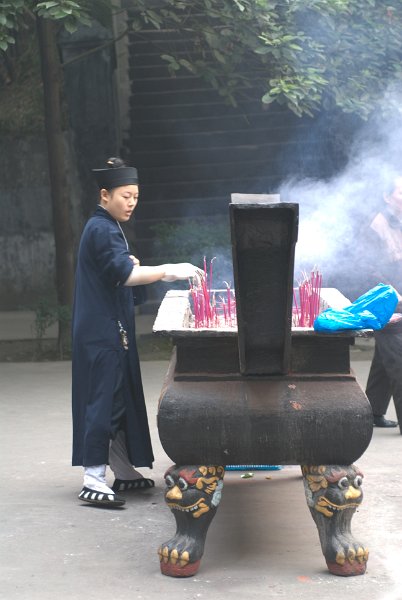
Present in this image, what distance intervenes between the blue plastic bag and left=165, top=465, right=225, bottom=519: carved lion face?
818mm

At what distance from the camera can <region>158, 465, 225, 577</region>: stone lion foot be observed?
4895mm

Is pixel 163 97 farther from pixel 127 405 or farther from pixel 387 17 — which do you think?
pixel 127 405

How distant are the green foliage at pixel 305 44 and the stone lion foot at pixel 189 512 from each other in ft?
17.2

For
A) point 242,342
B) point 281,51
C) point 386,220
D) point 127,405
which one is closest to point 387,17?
point 281,51

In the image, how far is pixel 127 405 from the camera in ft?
20.2

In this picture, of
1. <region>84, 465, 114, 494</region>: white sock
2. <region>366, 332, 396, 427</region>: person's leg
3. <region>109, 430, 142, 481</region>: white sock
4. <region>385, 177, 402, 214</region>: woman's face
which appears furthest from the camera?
<region>366, 332, 396, 427</region>: person's leg

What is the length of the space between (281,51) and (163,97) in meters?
6.46

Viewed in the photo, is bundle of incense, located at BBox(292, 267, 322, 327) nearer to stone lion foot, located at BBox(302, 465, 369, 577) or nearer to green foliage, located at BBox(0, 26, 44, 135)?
stone lion foot, located at BBox(302, 465, 369, 577)

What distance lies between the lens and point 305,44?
1005cm

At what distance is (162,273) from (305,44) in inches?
204

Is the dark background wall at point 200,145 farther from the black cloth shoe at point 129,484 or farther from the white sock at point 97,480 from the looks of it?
the white sock at point 97,480

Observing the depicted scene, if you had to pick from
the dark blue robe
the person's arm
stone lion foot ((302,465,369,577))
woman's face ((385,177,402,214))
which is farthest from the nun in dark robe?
woman's face ((385,177,402,214))

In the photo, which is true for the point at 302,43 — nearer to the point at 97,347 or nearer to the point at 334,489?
the point at 97,347

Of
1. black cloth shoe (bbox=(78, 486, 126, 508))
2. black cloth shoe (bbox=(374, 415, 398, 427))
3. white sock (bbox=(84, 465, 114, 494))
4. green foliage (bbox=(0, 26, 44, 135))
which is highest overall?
green foliage (bbox=(0, 26, 44, 135))
